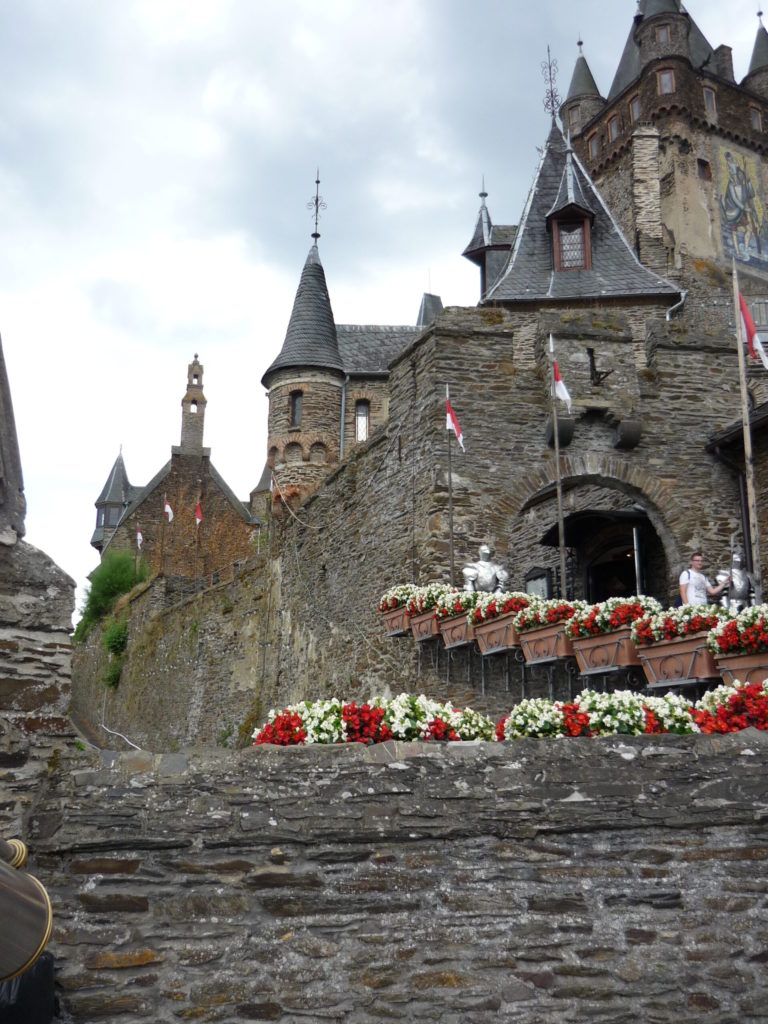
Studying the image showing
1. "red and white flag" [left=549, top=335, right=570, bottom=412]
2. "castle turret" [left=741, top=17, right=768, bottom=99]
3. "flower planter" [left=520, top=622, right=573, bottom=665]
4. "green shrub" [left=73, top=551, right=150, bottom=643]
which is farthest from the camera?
"castle turret" [left=741, top=17, right=768, bottom=99]

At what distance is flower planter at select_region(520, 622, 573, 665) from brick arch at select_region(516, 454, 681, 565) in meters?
2.94

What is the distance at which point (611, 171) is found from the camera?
4238 cm

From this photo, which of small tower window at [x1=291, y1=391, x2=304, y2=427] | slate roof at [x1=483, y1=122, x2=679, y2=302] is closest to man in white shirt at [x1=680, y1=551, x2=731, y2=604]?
slate roof at [x1=483, y1=122, x2=679, y2=302]

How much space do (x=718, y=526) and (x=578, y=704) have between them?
329 inches

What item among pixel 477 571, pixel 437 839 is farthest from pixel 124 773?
pixel 477 571

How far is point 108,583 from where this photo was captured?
3559 centimetres

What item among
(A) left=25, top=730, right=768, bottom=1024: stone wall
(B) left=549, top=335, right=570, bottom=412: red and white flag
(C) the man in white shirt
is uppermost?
(B) left=549, top=335, right=570, bottom=412: red and white flag

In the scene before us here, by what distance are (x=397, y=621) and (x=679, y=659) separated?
4.92 metres

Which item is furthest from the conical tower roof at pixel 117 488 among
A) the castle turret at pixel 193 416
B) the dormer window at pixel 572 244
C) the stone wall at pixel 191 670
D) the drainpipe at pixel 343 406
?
the dormer window at pixel 572 244

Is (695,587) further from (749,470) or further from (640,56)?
(640,56)

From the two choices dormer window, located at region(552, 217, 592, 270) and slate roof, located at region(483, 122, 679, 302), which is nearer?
slate roof, located at region(483, 122, 679, 302)

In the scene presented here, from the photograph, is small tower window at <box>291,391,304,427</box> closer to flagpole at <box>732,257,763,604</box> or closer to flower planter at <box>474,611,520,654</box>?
flagpole at <box>732,257,763,604</box>

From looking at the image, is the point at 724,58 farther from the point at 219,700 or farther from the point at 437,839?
the point at 437,839

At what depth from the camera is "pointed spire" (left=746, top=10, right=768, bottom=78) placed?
153 ft
